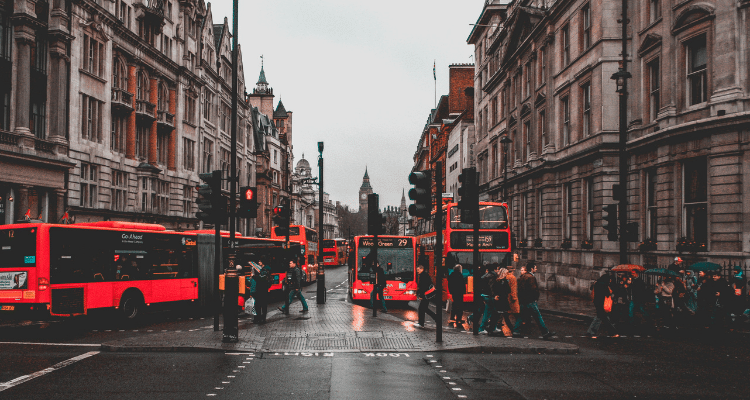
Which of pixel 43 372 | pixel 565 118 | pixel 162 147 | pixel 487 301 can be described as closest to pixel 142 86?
pixel 162 147

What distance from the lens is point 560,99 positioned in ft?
114

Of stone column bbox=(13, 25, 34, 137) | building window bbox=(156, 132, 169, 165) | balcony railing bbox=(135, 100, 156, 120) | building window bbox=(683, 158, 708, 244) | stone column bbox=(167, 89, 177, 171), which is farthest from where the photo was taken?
stone column bbox=(167, 89, 177, 171)

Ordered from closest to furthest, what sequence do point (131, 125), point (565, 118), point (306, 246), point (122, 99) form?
point (565, 118) → point (122, 99) → point (131, 125) → point (306, 246)

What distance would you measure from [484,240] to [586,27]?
12800mm

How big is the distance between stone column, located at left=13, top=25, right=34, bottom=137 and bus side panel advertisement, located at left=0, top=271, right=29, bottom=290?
14018mm

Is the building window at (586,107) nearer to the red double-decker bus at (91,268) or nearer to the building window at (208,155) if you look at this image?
the red double-decker bus at (91,268)

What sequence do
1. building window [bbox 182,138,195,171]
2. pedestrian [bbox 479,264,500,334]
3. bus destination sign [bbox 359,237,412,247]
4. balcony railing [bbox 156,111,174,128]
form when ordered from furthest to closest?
building window [bbox 182,138,195,171], balcony railing [bbox 156,111,174,128], bus destination sign [bbox 359,237,412,247], pedestrian [bbox 479,264,500,334]

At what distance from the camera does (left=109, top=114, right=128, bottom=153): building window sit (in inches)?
1468

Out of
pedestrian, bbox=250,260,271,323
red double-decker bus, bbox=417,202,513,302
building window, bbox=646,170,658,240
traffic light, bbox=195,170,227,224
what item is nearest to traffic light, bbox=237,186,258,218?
traffic light, bbox=195,170,227,224

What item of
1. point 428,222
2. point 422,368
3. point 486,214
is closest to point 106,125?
point 428,222

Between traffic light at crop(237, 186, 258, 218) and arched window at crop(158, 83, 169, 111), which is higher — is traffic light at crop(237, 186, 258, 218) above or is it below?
below

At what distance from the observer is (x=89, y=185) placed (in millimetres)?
34469

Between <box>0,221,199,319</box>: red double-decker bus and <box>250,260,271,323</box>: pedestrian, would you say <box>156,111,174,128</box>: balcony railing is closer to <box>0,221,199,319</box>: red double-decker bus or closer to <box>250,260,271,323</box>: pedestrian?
<box>0,221,199,319</box>: red double-decker bus

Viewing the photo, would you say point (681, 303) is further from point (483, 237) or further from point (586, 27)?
point (586, 27)
